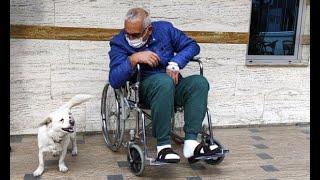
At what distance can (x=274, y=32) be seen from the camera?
12.6 feet

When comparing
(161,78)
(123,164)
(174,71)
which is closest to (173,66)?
(174,71)

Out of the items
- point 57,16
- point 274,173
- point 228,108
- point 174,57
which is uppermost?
point 57,16

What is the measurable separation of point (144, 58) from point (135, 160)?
0.66m

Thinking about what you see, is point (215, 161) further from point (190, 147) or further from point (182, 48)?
point (182, 48)

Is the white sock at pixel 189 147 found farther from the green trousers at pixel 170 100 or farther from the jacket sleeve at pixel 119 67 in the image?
the jacket sleeve at pixel 119 67

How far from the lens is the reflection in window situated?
3.74 meters

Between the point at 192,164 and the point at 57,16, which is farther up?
the point at 57,16

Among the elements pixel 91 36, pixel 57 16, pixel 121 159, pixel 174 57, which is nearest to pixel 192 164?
pixel 121 159

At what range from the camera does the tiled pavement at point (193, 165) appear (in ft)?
8.57

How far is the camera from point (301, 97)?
12.9 ft

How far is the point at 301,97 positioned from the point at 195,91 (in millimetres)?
1796
